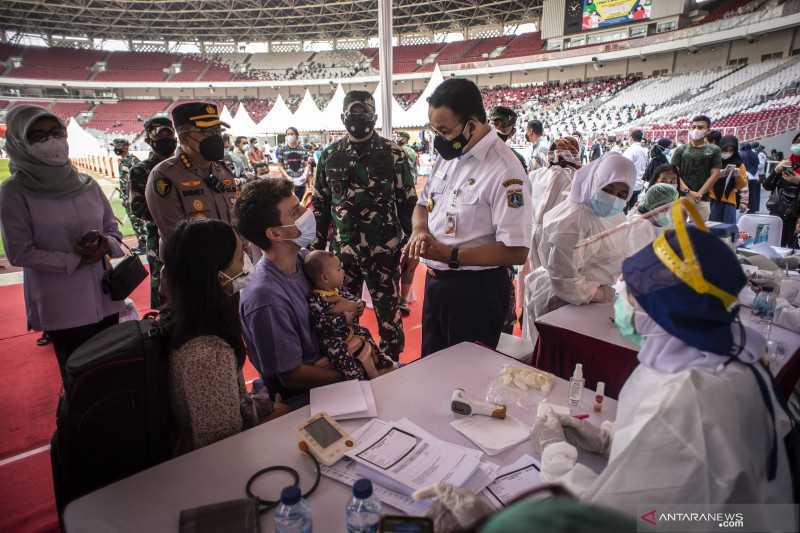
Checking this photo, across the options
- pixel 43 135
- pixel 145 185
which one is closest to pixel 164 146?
pixel 145 185

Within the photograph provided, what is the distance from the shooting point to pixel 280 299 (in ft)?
5.63

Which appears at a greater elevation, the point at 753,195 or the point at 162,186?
the point at 162,186

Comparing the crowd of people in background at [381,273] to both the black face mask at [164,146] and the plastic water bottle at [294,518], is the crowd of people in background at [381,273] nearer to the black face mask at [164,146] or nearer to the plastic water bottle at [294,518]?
the black face mask at [164,146]

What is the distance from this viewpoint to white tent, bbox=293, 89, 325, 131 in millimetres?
14891

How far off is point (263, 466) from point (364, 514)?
0.42 metres

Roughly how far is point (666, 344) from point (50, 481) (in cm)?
269

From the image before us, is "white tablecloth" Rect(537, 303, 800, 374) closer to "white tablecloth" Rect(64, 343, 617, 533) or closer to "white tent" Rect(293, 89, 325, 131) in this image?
"white tablecloth" Rect(64, 343, 617, 533)

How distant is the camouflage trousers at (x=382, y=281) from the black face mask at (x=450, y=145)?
918 mm

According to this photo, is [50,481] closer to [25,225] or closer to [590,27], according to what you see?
[25,225]

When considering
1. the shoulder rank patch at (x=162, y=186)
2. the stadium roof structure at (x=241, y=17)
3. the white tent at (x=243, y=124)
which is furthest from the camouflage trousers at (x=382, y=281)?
the stadium roof structure at (x=241, y=17)

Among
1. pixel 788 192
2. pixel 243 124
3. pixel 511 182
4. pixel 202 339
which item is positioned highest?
pixel 243 124

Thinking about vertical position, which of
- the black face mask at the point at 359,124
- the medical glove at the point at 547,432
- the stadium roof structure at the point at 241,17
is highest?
the stadium roof structure at the point at 241,17

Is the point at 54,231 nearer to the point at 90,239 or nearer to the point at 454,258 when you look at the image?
the point at 90,239

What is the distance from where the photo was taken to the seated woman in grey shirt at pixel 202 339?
134cm
